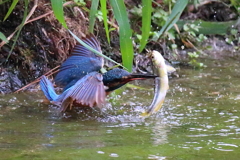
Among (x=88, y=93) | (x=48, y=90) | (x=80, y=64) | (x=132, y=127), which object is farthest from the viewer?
(x=80, y=64)

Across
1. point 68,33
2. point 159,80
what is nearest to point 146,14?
point 159,80

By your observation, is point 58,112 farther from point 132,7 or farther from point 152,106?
point 132,7

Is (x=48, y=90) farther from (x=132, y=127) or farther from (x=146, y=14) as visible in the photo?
(x=146, y=14)

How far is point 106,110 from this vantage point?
3822mm

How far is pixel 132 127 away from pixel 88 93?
0.40 metres

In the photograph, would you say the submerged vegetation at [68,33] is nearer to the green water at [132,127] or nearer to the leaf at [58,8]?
the leaf at [58,8]

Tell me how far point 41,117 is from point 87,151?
44.3 inches

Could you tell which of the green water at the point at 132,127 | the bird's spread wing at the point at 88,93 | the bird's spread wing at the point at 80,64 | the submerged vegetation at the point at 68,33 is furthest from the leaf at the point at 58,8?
the bird's spread wing at the point at 80,64

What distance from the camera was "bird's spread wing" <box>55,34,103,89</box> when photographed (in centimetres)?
388

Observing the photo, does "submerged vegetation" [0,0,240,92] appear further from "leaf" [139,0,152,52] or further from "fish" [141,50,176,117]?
"fish" [141,50,176,117]

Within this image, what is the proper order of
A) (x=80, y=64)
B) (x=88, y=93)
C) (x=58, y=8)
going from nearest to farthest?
(x=58, y=8) → (x=88, y=93) → (x=80, y=64)

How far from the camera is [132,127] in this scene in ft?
10.4

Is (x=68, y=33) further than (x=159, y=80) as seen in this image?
Yes

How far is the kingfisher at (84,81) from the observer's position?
332 centimetres
